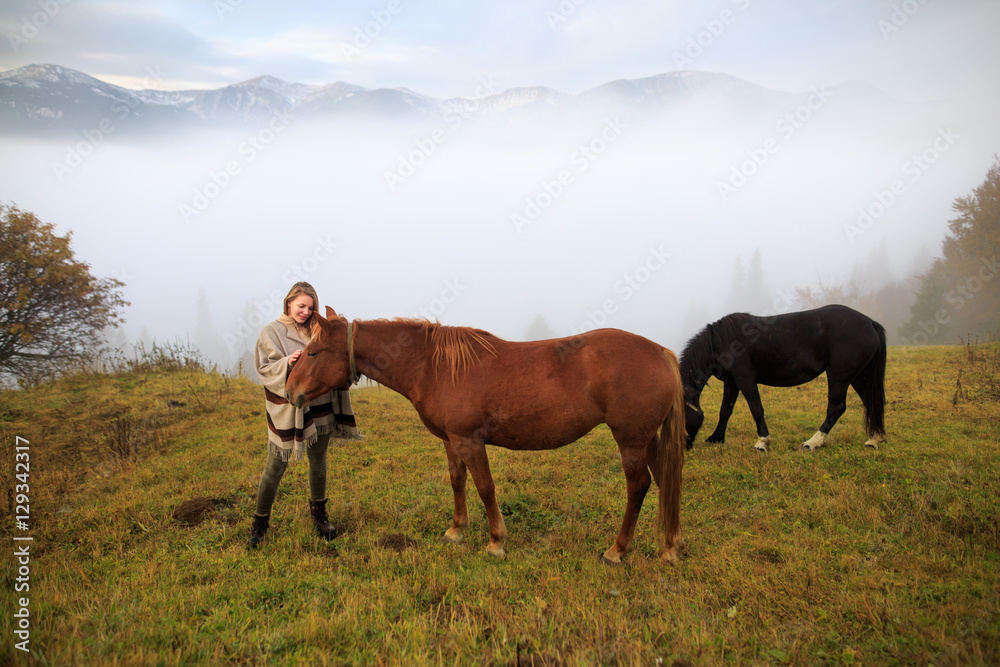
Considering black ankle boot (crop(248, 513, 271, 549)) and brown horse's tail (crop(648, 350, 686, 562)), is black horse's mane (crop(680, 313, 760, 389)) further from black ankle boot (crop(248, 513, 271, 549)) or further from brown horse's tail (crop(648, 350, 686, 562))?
black ankle boot (crop(248, 513, 271, 549))

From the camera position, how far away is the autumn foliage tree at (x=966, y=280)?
104 ft

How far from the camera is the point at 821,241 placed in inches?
5891

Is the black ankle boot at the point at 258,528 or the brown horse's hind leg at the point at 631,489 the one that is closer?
the brown horse's hind leg at the point at 631,489

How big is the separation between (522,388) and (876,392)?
6200 mm

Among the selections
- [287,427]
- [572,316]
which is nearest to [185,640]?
[287,427]

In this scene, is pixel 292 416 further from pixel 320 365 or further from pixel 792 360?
pixel 792 360

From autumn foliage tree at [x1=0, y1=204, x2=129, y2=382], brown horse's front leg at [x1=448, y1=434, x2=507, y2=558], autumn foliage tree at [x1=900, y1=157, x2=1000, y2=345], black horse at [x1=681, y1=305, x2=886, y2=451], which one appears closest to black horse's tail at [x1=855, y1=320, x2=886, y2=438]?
black horse at [x1=681, y1=305, x2=886, y2=451]

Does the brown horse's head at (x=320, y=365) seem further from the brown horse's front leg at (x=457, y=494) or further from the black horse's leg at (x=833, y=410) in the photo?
the black horse's leg at (x=833, y=410)

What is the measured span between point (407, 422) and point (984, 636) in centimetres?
824

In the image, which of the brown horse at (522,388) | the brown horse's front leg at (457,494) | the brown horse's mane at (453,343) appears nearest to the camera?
the brown horse at (522,388)

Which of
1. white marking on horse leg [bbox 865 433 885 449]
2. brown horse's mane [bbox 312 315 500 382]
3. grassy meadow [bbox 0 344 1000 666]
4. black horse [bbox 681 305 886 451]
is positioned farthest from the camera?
black horse [bbox 681 305 886 451]

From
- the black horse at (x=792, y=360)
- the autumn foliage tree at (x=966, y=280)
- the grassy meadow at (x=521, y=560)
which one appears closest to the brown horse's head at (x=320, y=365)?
the grassy meadow at (x=521, y=560)

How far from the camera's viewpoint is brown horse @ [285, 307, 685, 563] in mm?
4062

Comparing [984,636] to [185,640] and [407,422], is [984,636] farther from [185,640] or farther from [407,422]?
[407,422]
